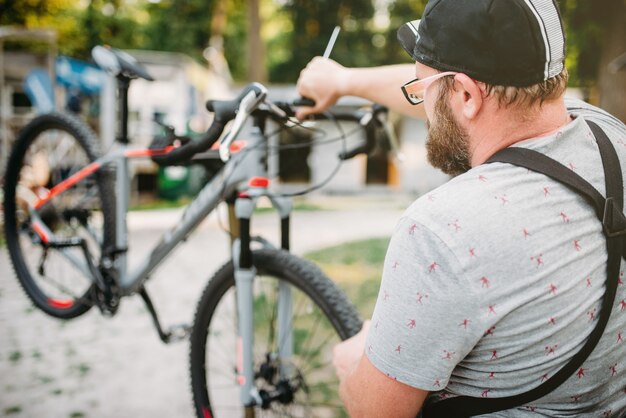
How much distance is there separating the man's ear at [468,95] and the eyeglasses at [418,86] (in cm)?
3

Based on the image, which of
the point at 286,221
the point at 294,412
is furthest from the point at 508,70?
the point at 294,412

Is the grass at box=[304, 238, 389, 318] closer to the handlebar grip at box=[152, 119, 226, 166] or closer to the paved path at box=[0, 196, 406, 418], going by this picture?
the paved path at box=[0, 196, 406, 418]

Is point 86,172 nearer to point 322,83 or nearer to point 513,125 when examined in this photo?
point 322,83

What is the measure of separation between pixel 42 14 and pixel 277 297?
23106 millimetres

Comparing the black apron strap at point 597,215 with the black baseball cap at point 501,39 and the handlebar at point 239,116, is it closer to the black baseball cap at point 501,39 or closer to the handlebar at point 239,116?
the black baseball cap at point 501,39

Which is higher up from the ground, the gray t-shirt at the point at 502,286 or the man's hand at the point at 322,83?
the man's hand at the point at 322,83

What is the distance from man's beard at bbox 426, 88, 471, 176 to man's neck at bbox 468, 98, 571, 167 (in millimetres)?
31

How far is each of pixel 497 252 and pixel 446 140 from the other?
1.05 feet

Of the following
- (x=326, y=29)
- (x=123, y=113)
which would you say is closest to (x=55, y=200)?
(x=123, y=113)

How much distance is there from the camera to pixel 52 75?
1013 cm

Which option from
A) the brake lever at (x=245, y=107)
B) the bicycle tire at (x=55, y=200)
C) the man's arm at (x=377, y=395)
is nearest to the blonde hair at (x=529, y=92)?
the man's arm at (x=377, y=395)

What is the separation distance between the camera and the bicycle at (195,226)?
200 centimetres

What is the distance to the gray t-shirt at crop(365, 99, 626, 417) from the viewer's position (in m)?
1.05

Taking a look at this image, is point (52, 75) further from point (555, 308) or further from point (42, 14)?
point (42, 14)
